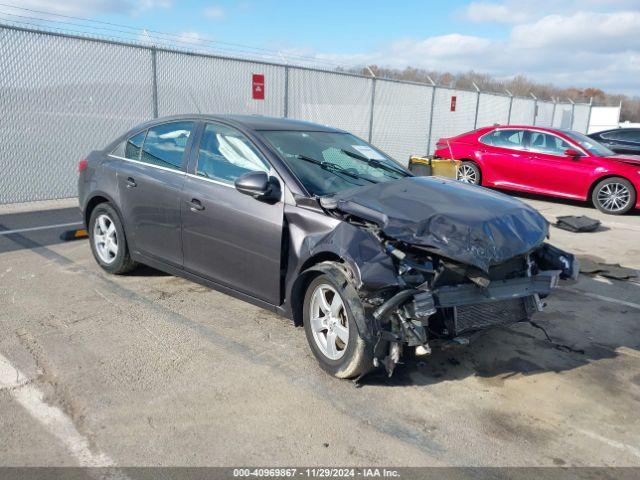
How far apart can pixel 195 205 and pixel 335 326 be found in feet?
5.31

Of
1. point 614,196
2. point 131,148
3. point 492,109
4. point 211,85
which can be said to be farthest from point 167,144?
point 492,109

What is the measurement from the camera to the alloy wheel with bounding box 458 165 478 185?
39.5ft

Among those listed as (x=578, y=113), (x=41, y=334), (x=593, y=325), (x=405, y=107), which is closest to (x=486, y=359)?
(x=593, y=325)

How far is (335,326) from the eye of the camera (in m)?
3.58

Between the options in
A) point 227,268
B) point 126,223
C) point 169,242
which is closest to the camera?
point 227,268

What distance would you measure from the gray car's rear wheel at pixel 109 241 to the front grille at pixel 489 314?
3.30 m

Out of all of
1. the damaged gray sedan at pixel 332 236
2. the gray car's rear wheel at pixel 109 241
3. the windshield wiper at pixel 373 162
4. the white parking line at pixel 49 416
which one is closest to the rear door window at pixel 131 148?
the damaged gray sedan at pixel 332 236

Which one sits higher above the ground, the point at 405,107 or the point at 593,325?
the point at 405,107

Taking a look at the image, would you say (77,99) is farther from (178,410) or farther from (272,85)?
(178,410)

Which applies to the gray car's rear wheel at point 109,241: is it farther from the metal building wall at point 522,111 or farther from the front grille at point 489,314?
the metal building wall at point 522,111

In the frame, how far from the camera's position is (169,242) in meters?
4.74

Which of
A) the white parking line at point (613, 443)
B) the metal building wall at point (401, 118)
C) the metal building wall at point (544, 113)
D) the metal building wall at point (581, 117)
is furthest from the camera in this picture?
the metal building wall at point (581, 117)

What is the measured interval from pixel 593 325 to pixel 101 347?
4037 mm

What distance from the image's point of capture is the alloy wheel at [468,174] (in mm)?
12055
